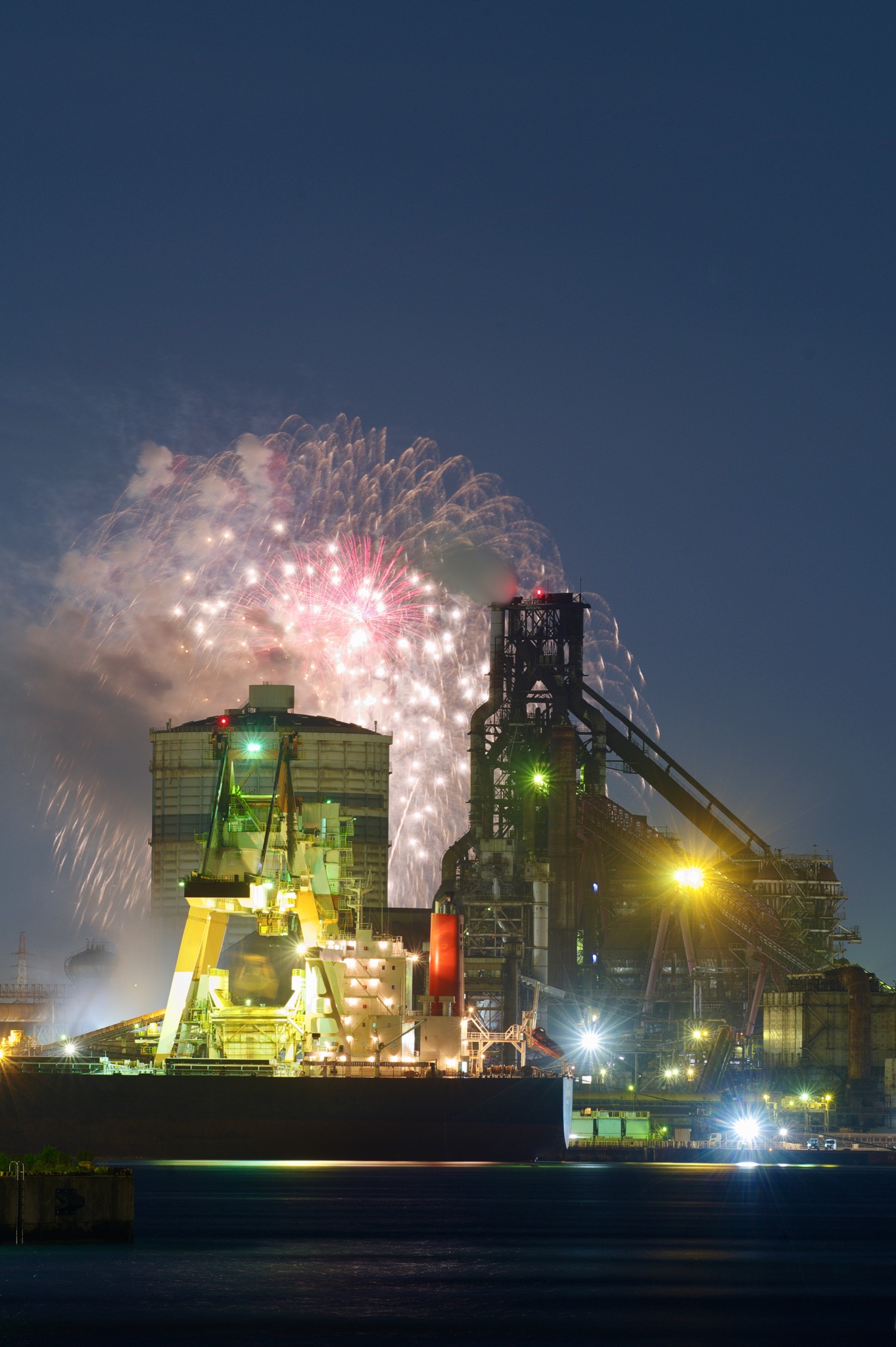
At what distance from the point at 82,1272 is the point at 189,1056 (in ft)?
142

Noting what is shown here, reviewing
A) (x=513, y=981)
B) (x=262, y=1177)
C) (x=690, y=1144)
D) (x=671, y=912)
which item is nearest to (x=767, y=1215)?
(x=262, y=1177)

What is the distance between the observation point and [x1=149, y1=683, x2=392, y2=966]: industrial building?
13025 centimetres

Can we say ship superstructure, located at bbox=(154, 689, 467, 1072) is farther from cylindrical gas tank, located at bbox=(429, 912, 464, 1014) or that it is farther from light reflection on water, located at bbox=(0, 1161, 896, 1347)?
light reflection on water, located at bbox=(0, 1161, 896, 1347)

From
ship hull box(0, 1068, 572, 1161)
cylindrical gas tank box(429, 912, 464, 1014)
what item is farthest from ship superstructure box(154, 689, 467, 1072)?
ship hull box(0, 1068, 572, 1161)

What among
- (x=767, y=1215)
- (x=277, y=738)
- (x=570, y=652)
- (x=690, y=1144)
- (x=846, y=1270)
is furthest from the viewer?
(x=570, y=652)

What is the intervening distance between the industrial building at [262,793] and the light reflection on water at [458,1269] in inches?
2651

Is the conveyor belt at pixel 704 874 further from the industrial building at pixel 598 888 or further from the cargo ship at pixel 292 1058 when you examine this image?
the cargo ship at pixel 292 1058

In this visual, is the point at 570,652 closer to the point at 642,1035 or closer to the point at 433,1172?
the point at 642,1035

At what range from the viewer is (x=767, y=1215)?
183ft

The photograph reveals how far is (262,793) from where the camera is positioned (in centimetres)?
12762

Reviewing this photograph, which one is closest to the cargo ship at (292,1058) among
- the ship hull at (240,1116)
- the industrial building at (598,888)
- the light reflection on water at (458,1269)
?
the ship hull at (240,1116)

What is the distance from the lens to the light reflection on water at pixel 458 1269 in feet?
89.6

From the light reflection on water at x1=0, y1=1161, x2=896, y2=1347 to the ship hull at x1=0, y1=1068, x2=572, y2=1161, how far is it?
30.7 feet

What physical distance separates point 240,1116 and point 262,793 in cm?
5569
